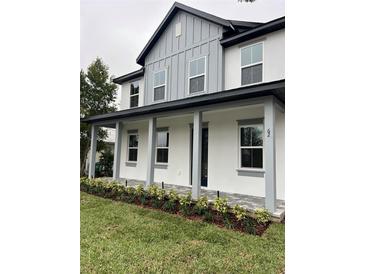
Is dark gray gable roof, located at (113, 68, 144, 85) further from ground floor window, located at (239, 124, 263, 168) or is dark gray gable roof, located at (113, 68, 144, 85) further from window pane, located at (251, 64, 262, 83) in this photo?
ground floor window, located at (239, 124, 263, 168)

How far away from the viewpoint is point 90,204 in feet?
20.4

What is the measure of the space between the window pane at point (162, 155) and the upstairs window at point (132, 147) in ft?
5.39

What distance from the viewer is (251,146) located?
271 inches

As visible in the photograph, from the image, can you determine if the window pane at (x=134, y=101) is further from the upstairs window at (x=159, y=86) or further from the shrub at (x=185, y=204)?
the shrub at (x=185, y=204)

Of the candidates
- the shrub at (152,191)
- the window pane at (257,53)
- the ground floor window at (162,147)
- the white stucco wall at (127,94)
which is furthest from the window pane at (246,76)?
the white stucco wall at (127,94)

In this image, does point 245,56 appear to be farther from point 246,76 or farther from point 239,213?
point 239,213

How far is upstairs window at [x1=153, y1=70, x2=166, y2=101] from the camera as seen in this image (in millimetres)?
9280

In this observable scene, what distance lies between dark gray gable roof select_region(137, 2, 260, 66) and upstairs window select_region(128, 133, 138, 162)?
3652 mm

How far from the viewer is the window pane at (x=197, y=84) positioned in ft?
26.4

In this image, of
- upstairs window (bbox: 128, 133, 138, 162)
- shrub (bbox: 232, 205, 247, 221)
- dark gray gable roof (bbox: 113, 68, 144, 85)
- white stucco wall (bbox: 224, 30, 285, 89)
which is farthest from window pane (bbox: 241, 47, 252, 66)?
upstairs window (bbox: 128, 133, 138, 162)

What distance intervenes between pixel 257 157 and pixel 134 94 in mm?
6813
